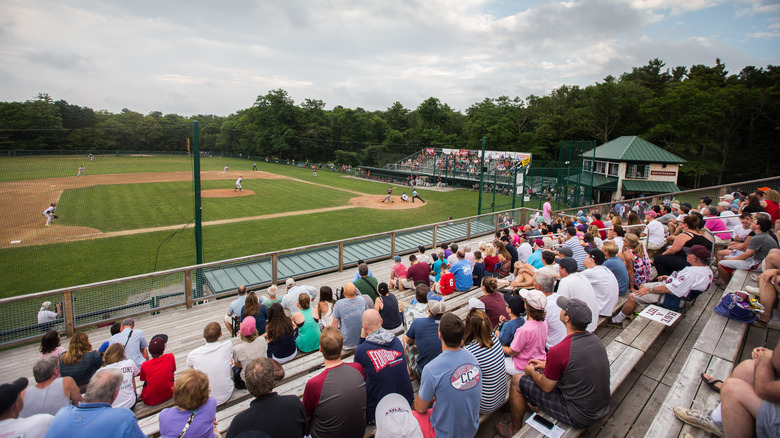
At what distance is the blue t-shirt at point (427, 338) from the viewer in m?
3.95

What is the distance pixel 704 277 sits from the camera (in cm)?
515

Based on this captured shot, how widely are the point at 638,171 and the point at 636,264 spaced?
33083 millimetres

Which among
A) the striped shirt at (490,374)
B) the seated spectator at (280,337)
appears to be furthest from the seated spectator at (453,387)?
the seated spectator at (280,337)

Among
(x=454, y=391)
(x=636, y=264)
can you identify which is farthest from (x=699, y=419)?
(x=636, y=264)

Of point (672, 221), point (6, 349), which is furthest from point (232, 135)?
point (672, 221)

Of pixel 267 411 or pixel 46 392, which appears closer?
pixel 267 411

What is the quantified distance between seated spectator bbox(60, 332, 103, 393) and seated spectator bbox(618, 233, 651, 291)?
8344 millimetres

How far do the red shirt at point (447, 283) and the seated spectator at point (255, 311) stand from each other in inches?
140

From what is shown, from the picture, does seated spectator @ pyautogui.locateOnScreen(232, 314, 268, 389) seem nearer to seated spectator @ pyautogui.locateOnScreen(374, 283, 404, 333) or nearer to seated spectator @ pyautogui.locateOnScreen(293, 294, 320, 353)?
seated spectator @ pyautogui.locateOnScreen(293, 294, 320, 353)

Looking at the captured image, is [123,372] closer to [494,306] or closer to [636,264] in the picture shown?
[494,306]

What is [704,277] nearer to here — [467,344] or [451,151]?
[467,344]

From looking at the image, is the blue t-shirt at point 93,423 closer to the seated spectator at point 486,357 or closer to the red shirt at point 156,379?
the red shirt at point 156,379

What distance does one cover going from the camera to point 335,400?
3.00m

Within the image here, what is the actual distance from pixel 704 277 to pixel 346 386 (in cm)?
534
